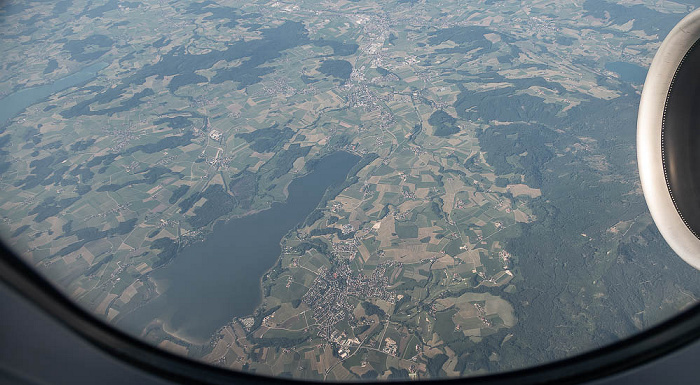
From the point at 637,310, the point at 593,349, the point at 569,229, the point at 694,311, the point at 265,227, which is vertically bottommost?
the point at 265,227

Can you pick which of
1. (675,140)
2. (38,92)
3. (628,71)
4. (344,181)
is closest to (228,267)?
(344,181)

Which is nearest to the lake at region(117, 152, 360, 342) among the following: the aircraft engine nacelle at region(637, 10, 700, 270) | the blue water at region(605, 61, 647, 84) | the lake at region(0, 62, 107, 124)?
the aircraft engine nacelle at region(637, 10, 700, 270)

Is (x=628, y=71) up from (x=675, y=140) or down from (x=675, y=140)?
down

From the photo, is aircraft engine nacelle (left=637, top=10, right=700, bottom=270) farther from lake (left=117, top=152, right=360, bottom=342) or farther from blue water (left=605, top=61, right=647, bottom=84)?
blue water (left=605, top=61, right=647, bottom=84)

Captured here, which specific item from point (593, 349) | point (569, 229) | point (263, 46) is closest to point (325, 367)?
point (593, 349)

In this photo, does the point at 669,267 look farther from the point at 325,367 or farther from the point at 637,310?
the point at 325,367

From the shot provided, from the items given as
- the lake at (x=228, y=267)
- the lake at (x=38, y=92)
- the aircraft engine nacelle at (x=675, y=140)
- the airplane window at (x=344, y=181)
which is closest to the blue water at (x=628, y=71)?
the airplane window at (x=344, y=181)

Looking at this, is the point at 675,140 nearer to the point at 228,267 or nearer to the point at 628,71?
the point at 228,267
